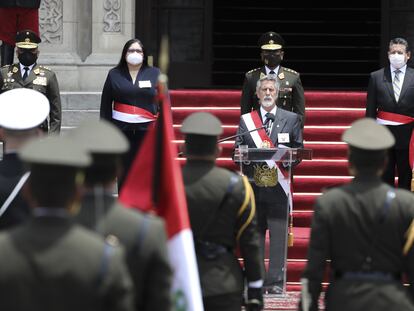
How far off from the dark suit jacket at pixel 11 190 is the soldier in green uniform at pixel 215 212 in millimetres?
1084

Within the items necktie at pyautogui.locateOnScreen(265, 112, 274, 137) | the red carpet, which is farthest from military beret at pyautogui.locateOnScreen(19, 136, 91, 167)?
the red carpet

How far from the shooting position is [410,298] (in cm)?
724

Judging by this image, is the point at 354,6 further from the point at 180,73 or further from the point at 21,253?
the point at 21,253

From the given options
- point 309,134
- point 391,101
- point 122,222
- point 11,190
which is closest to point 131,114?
point 391,101

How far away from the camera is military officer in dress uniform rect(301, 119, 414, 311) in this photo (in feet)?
23.2

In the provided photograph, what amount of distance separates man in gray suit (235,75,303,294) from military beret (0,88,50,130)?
14.5 feet

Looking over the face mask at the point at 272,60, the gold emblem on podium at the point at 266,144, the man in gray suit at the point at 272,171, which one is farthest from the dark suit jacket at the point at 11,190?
the face mask at the point at 272,60

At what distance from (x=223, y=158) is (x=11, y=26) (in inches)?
107

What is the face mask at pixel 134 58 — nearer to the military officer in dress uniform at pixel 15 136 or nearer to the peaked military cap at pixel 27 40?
the peaked military cap at pixel 27 40

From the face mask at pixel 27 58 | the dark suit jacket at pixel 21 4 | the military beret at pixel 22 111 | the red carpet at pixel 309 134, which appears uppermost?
the dark suit jacket at pixel 21 4

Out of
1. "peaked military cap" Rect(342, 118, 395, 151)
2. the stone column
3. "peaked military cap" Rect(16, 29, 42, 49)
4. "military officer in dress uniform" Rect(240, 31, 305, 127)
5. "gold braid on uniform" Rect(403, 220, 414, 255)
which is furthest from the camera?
the stone column

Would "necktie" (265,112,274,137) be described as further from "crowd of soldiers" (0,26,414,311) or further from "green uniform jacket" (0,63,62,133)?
"crowd of soldiers" (0,26,414,311)

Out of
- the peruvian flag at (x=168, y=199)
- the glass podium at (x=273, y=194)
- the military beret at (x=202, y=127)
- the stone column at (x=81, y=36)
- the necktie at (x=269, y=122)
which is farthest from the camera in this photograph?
the stone column at (x=81, y=36)

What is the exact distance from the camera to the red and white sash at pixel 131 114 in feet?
42.5
